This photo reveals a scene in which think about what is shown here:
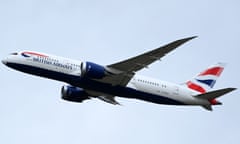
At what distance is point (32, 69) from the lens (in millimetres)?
56156

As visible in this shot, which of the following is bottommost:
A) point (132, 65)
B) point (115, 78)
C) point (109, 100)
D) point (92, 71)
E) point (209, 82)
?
point (109, 100)

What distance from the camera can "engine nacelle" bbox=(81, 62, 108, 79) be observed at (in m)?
55.8

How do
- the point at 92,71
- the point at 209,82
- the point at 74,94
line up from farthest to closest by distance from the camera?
the point at 209,82
the point at 74,94
the point at 92,71

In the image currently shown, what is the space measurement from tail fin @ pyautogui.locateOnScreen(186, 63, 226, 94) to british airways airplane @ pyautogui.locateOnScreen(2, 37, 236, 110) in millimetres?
2267

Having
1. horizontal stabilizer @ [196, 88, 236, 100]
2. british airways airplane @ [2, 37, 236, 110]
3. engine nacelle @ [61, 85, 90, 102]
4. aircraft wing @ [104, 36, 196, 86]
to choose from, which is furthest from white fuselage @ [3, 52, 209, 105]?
engine nacelle @ [61, 85, 90, 102]

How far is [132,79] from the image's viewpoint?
58.6m

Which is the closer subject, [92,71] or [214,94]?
[92,71]

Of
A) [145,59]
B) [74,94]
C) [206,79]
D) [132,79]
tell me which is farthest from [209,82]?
[74,94]

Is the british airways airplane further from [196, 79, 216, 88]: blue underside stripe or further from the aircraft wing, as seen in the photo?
[196, 79, 216, 88]: blue underside stripe

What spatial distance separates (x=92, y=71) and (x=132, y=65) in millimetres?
3394

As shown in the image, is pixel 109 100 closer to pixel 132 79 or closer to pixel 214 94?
pixel 132 79

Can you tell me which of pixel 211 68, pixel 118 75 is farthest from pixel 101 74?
pixel 211 68

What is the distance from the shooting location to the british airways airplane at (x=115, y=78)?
2202 inches

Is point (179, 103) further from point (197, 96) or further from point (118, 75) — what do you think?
point (118, 75)
